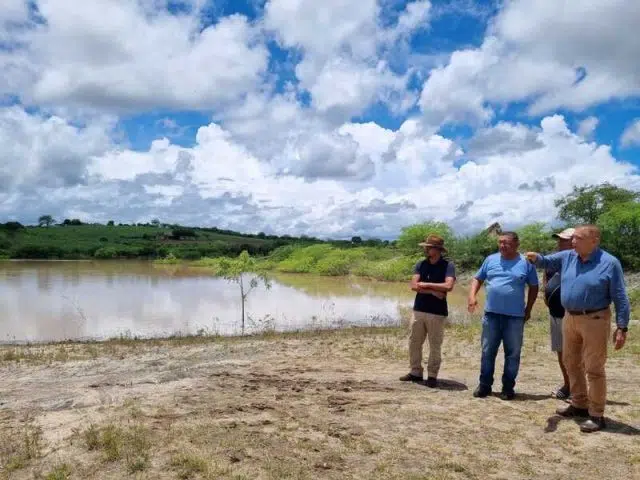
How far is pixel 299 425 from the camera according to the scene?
5.23 m

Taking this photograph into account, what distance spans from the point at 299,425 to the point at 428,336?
94.0 inches

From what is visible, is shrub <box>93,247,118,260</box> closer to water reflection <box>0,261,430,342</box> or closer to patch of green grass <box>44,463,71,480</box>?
water reflection <box>0,261,430,342</box>

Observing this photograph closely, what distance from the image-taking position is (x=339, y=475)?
416cm

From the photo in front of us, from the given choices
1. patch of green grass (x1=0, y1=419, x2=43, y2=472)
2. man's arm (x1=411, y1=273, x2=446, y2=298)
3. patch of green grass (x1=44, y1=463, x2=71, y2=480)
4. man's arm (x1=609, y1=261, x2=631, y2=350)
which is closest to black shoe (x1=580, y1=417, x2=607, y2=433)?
man's arm (x1=609, y1=261, x2=631, y2=350)

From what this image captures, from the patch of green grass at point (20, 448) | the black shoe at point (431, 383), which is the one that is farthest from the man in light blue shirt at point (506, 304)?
the patch of green grass at point (20, 448)

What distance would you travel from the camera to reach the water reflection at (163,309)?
1738cm

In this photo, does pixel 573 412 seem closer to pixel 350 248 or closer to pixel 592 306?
pixel 592 306

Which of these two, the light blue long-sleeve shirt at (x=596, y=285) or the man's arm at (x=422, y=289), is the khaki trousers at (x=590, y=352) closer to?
the light blue long-sleeve shirt at (x=596, y=285)

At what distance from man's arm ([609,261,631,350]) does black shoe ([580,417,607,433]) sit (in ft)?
2.54

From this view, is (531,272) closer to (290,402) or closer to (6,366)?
(290,402)

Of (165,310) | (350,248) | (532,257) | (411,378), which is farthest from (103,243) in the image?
(532,257)

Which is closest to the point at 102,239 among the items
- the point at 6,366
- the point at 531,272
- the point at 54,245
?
the point at 54,245

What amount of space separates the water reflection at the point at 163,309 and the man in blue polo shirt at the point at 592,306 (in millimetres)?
12271

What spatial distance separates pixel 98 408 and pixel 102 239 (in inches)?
3814
